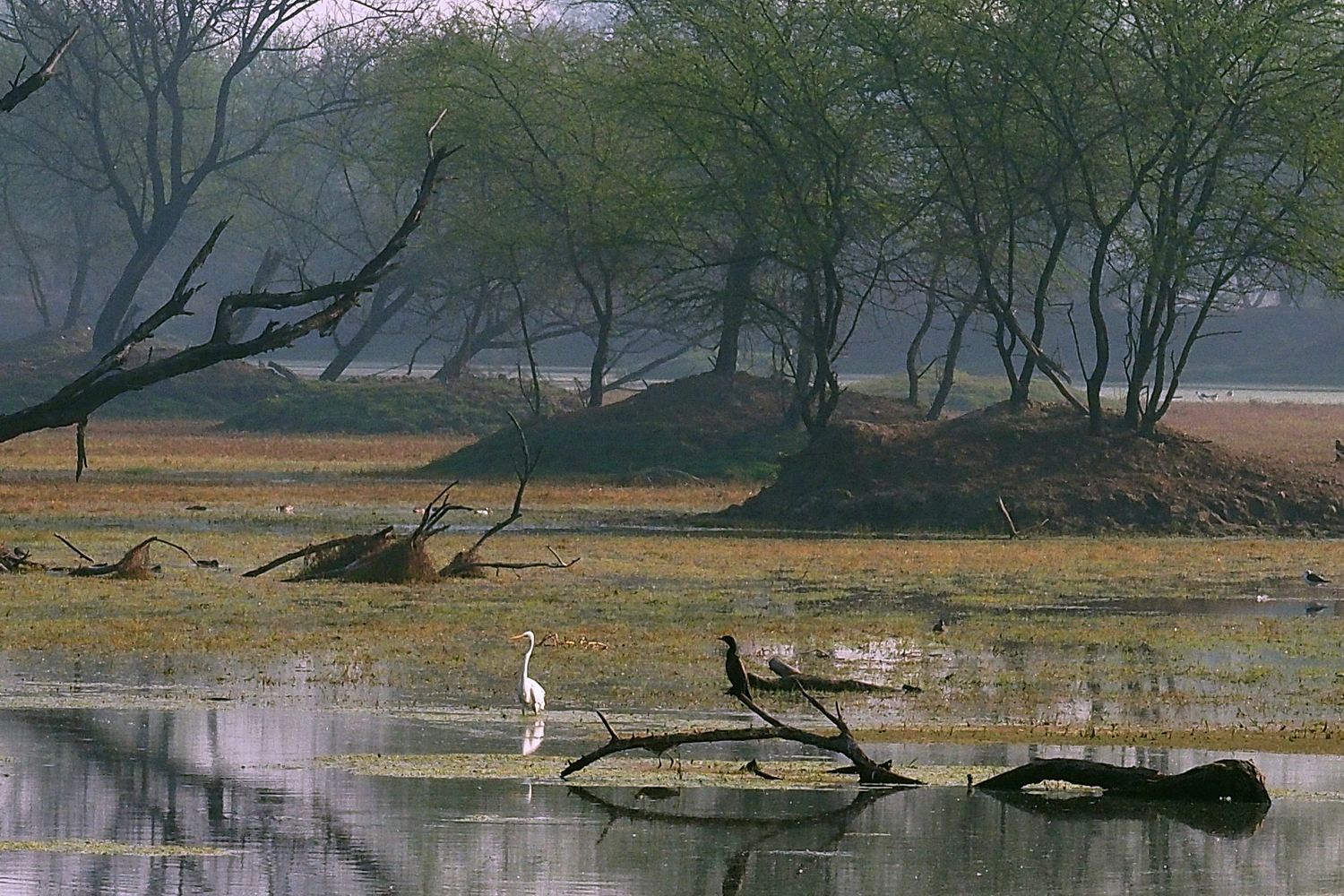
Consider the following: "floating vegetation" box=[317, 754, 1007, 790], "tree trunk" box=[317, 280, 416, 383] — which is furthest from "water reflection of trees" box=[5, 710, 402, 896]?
"tree trunk" box=[317, 280, 416, 383]

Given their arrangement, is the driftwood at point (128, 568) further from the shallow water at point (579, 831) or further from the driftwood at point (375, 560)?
the shallow water at point (579, 831)

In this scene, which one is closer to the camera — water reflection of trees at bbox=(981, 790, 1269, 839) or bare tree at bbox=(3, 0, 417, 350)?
water reflection of trees at bbox=(981, 790, 1269, 839)

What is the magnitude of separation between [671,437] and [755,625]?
22.9 meters

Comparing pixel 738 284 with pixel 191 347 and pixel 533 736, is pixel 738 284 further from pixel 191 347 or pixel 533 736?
pixel 191 347

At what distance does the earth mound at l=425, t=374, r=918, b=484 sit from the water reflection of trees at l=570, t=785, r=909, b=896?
2887 centimetres

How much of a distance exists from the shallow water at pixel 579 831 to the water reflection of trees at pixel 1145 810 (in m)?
0.02

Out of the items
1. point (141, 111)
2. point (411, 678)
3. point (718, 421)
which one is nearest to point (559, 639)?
point (411, 678)

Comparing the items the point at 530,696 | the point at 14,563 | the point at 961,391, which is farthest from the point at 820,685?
the point at 961,391

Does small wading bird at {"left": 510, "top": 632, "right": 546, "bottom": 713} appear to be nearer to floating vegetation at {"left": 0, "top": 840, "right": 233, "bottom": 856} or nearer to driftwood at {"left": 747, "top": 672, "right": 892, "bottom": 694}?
driftwood at {"left": 747, "top": 672, "right": 892, "bottom": 694}

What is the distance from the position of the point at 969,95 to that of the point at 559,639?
18.1 m

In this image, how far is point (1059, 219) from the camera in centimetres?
3453

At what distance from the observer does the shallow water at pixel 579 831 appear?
9.36m

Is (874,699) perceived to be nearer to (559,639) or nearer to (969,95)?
(559,639)

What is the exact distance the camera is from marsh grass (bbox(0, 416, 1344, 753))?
48.3ft
